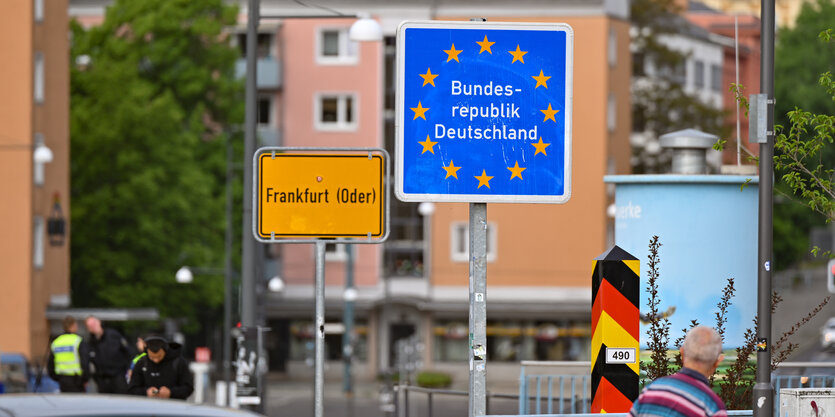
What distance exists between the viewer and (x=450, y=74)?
9.97 meters

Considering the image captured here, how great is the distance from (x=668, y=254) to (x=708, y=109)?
51667mm

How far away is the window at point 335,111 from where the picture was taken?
68500mm

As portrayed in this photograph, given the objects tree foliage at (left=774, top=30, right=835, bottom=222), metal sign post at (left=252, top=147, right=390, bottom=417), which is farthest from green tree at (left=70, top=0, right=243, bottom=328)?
metal sign post at (left=252, top=147, right=390, bottom=417)

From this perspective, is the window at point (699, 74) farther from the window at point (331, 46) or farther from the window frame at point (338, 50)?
the window at point (331, 46)

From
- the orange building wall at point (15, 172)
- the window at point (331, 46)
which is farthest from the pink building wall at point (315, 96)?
the orange building wall at point (15, 172)

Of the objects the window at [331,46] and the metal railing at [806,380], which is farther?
the window at [331,46]

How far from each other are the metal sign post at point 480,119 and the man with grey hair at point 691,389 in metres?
2.26

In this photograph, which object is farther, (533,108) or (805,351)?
(805,351)

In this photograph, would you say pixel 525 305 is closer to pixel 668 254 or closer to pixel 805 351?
pixel 805 351

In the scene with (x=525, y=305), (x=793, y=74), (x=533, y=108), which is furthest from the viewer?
(x=793, y=74)

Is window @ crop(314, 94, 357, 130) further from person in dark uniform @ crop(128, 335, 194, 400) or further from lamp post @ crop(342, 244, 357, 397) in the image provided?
person in dark uniform @ crop(128, 335, 194, 400)

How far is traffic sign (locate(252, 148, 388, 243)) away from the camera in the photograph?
10562mm

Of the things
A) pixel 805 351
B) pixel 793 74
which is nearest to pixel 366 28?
pixel 805 351

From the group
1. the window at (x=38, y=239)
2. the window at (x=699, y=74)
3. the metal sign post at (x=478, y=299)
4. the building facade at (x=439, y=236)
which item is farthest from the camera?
the window at (x=699, y=74)
